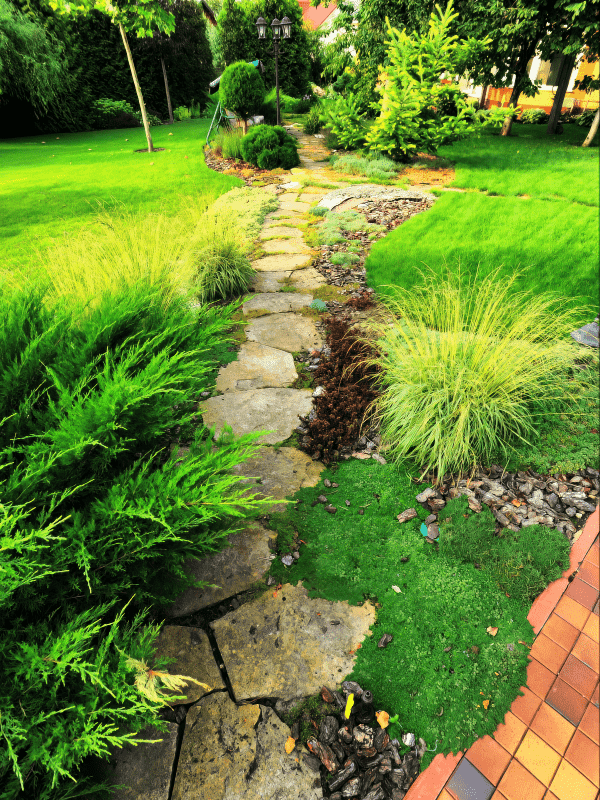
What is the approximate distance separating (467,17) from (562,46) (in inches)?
341

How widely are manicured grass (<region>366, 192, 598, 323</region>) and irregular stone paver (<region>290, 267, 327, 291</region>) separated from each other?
535 millimetres

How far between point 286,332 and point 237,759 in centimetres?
284

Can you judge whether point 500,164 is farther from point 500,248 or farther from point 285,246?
point 285,246

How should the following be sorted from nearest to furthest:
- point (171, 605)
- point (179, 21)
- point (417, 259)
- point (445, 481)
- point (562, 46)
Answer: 1. point (171, 605)
2. point (562, 46)
3. point (445, 481)
4. point (417, 259)
5. point (179, 21)

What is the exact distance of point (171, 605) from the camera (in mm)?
1688

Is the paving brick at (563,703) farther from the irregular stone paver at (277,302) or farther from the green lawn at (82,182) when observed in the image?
the green lawn at (82,182)

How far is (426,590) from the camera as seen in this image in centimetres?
176

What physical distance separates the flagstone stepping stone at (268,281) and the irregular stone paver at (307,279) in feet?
Result: 0.36

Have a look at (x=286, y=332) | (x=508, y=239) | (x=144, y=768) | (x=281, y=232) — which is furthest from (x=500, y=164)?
(x=144, y=768)

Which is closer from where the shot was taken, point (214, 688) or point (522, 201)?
point (214, 688)

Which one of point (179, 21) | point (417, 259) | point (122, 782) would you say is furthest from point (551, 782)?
point (179, 21)

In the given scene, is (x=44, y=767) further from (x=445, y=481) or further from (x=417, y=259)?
(x=417, y=259)

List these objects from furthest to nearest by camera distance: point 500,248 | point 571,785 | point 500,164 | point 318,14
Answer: point 500,164 < point 500,248 < point 318,14 < point 571,785

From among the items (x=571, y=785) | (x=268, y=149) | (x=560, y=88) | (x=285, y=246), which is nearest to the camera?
(x=571, y=785)
